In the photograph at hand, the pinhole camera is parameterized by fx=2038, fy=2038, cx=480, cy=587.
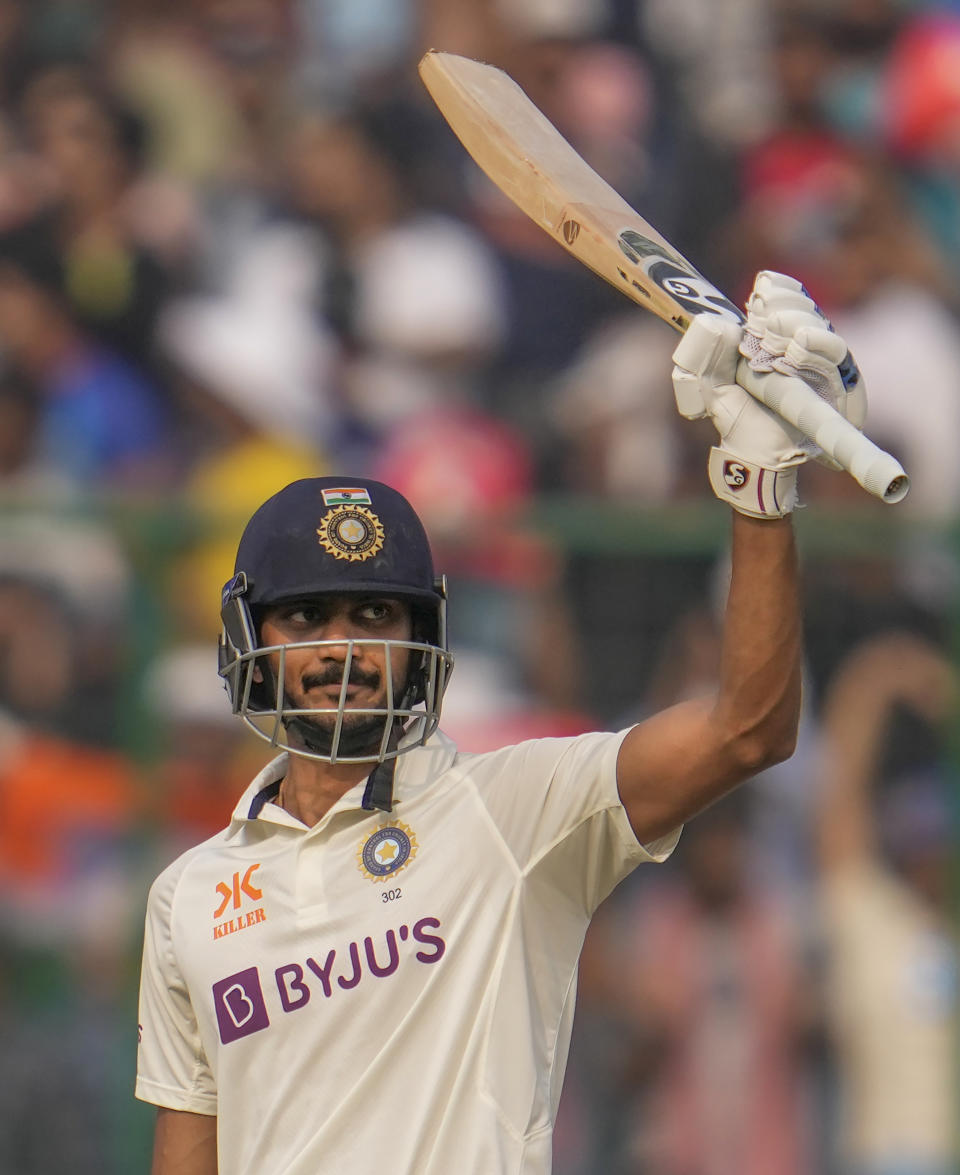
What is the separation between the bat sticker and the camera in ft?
8.86

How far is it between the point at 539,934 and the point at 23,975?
3292mm

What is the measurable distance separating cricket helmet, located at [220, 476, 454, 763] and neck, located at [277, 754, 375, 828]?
70 millimetres

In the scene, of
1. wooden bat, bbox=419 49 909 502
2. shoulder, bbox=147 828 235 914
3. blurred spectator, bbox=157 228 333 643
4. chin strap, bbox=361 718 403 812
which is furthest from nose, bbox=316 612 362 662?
blurred spectator, bbox=157 228 333 643

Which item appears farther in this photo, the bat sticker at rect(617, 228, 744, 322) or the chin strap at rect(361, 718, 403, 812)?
the chin strap at rect(361, 718, 403, 812)

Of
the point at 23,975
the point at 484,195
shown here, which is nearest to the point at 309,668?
the point at 23,975

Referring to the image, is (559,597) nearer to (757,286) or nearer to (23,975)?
(23,975)

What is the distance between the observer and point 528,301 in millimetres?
7184

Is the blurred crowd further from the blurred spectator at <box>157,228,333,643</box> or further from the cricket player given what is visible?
the cricket player

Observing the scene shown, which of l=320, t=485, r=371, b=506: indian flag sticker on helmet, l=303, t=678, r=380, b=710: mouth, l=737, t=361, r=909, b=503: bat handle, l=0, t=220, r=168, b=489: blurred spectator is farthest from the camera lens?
l=0, t=220, r=168, b=489: blurred spectator

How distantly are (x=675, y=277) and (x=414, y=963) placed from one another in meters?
1.02

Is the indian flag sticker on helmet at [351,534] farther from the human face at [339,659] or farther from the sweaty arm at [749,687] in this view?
the sweaty arm at [749,687]

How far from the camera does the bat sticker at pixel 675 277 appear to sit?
106 inches

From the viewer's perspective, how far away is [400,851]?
292cm

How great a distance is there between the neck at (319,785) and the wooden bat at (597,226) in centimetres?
81
